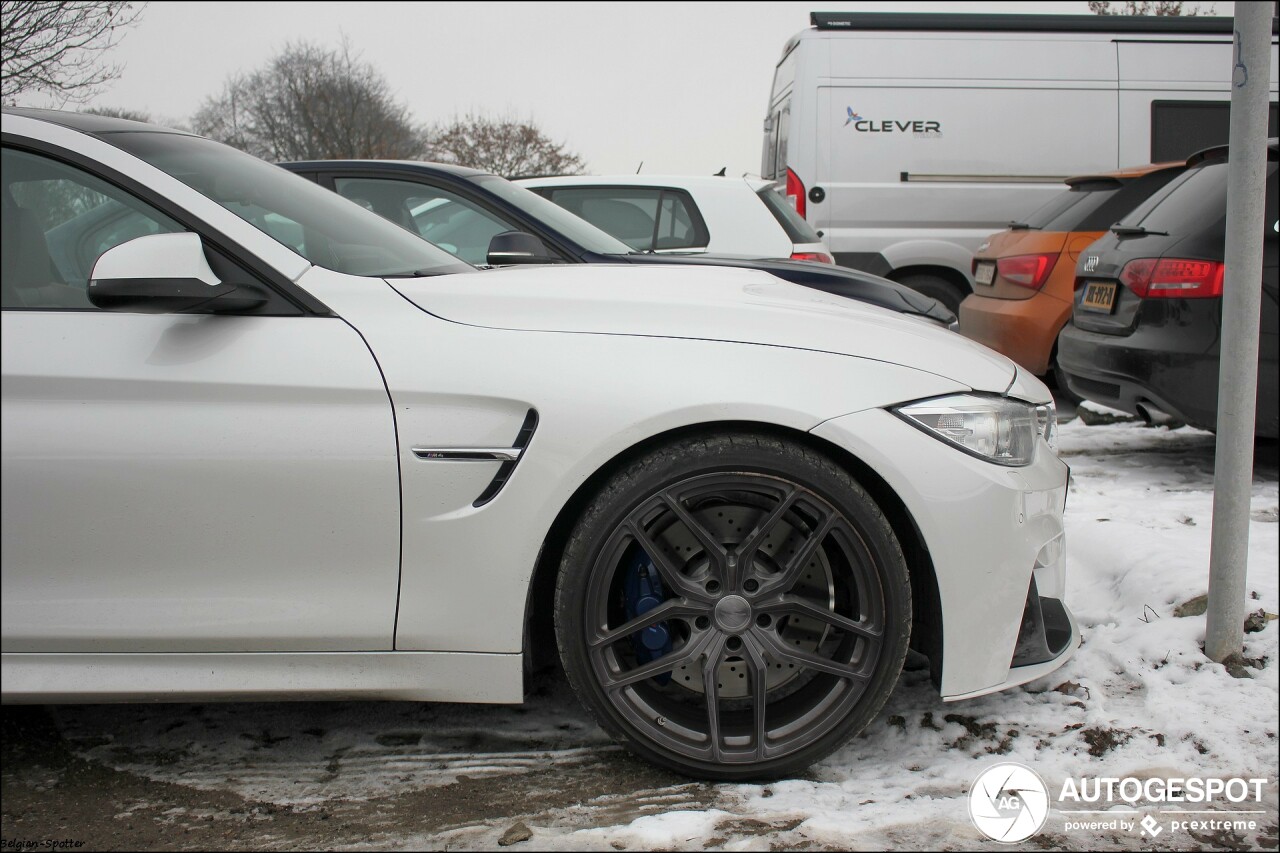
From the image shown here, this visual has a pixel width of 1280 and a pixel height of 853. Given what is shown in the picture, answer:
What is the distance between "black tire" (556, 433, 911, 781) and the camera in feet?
7.86

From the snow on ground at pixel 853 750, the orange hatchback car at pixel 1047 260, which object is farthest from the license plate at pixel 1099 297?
the snow on ground at pixel 853 750

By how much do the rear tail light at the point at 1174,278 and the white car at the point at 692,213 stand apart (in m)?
2.32

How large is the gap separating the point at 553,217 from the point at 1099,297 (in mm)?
2733

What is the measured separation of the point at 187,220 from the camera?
246 centimetres

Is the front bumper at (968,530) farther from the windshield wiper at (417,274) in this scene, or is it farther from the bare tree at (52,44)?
the bare tree at (52,44)

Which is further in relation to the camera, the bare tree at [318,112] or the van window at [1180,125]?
the bare tree at [318,112]

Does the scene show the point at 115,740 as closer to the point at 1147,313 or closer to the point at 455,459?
the point at 455,459

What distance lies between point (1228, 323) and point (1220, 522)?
540 millimetres

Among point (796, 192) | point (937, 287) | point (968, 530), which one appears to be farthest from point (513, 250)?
point (937, 287)

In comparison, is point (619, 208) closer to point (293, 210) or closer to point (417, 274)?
point (293, 210)

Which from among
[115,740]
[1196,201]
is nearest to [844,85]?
[1196,201]

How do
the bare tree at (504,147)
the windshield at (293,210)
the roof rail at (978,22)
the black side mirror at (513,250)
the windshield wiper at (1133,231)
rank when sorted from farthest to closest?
the bare tree at (504,147) < the roof rail at (978,22) < the windshield wiper at (1133,231) < the black side mirror at (513,250) < the windshield at (293,210)

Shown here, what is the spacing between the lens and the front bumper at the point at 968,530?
94.1 inches

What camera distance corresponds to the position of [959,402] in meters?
2.48
